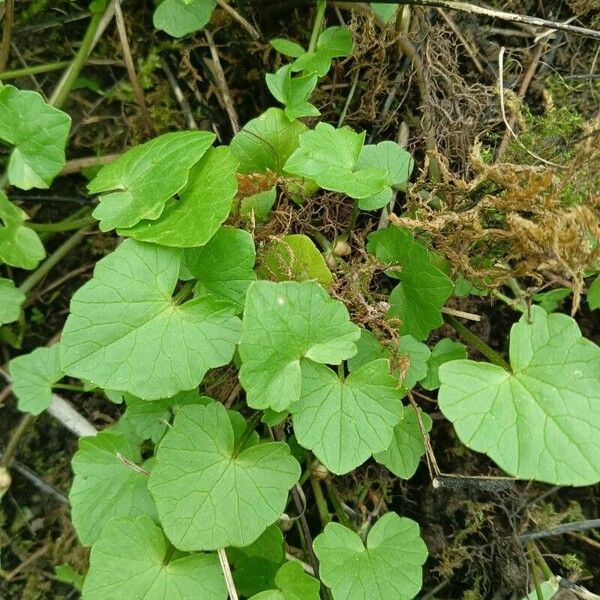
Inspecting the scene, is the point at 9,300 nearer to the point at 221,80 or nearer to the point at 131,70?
the point at 131,70

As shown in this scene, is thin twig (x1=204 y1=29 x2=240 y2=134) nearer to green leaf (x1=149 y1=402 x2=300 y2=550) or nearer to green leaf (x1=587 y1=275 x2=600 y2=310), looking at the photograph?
green leaf (x1=149 y1=402 x2=300 y2=550)

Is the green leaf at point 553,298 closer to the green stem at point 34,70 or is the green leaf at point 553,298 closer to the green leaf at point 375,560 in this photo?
the green leaf at point 375,560

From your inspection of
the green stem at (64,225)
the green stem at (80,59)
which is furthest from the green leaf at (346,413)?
the green stem at (80,59)

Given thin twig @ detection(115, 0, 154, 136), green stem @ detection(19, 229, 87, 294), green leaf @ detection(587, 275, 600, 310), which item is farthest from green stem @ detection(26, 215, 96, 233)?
green leaf @ detection(587, 275, 600, 310)

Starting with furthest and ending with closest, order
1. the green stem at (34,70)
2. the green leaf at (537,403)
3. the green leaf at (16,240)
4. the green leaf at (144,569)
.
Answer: the green stem at (34,70) < the green leaf at (16,240) < the green leaf at (144,569) < the green leaf at (537,403)

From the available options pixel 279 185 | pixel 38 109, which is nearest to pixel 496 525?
pixel 279 185

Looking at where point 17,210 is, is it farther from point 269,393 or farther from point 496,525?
point 496,525
